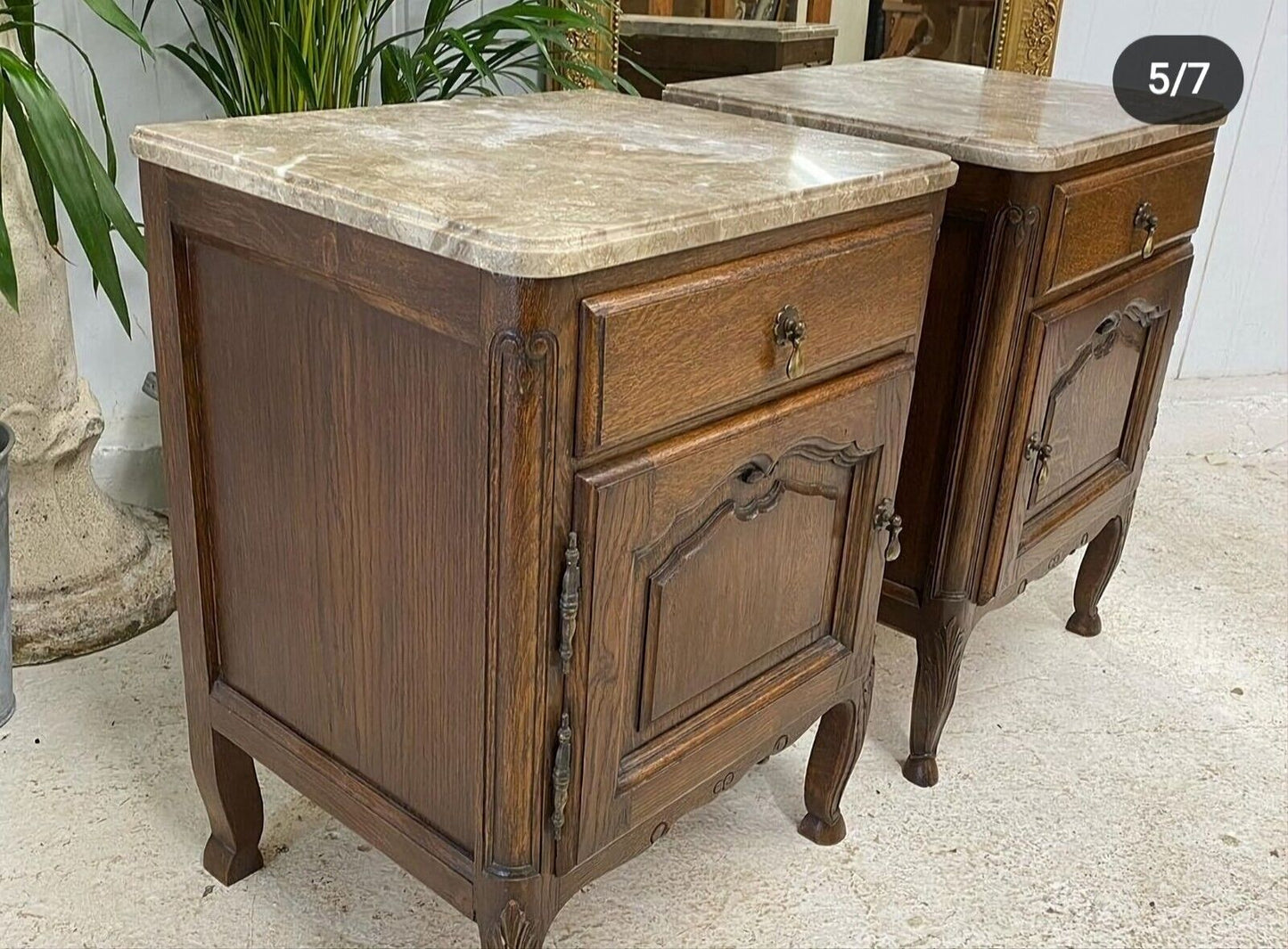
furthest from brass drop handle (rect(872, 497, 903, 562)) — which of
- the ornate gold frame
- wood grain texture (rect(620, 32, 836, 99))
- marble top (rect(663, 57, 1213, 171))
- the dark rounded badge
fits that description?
the dark rounded badge

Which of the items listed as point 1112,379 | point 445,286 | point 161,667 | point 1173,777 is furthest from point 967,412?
point 161,667

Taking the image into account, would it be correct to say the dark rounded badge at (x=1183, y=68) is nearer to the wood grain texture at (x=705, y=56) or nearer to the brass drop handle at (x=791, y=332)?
the wood grain texture at (x=705, y=56)

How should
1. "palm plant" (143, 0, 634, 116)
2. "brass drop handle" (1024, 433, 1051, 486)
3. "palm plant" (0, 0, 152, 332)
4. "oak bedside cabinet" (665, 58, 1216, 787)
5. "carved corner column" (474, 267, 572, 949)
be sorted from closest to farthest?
"carved corner column" (474, 267, 572, 949)
"palm plant" (0, 0, 152, 332)
"oak bedside cabinet" (665, 58, 1216, 787)
"brass drop handle" (1024, 433, 1051, 486)
"palm plant" (143, 0, 634, 116)

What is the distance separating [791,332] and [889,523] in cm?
34

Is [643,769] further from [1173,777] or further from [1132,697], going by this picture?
[1132,697]

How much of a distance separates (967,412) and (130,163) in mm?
1322

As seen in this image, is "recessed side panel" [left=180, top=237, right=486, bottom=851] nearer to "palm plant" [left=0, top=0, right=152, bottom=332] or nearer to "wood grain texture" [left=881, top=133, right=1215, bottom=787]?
"palm plant" [left=0, top=0, right=152, bottom=332]

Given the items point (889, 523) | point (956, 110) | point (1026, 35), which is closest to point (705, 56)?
point (956, 110)

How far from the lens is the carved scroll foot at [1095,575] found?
2123 millimetres

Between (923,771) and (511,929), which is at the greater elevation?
(511,929)

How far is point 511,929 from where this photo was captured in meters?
1.18

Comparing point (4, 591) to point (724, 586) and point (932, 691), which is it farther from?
point (932, 691)

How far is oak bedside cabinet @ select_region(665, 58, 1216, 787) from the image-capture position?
150 cm

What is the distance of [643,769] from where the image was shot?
1.24 meters
